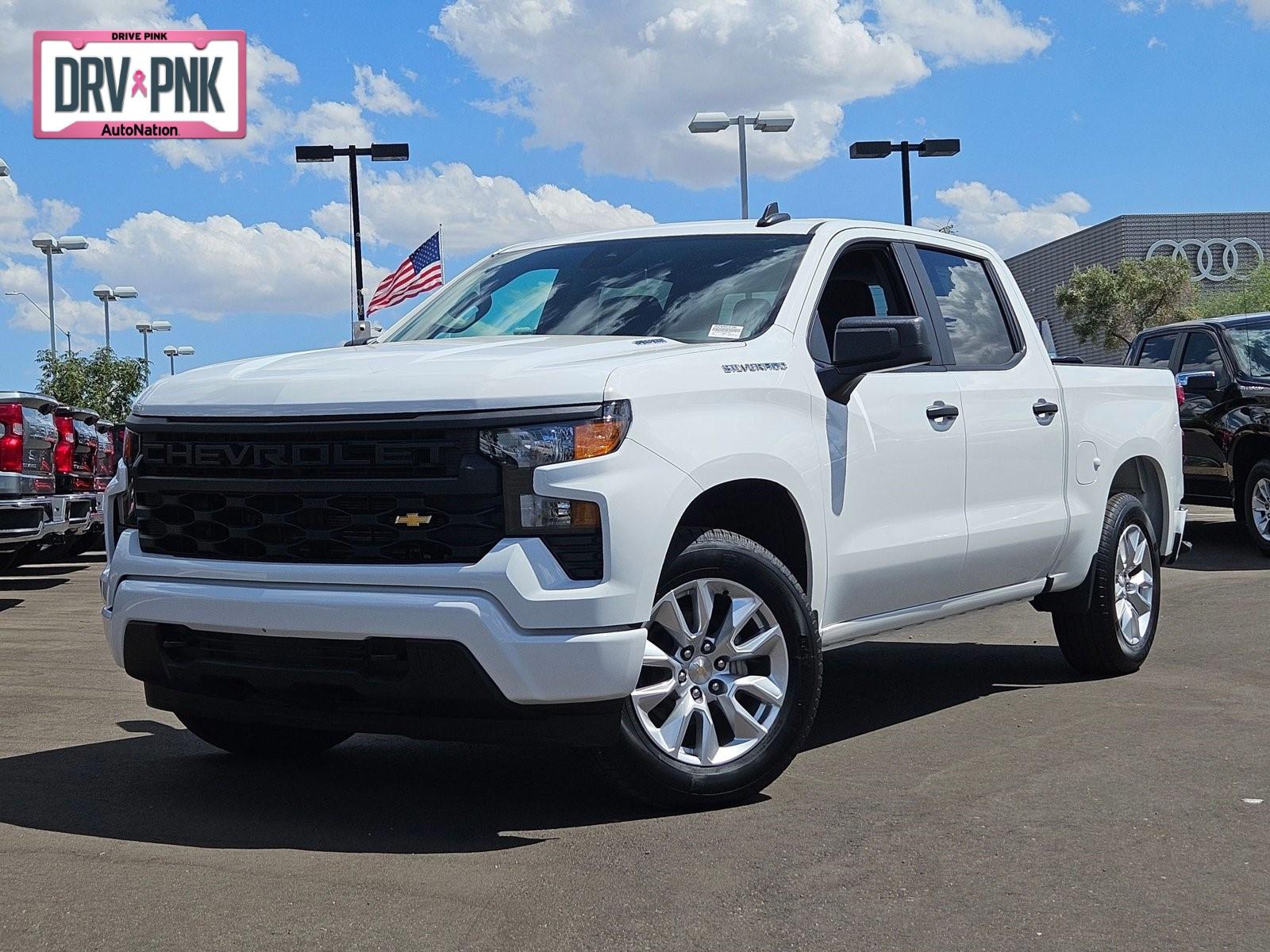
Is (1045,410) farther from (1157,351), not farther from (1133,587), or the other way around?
(1157,351)

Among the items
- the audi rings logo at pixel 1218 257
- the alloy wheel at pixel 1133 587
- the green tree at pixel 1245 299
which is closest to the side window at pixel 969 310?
the alloy wheel at pixel 1133 587

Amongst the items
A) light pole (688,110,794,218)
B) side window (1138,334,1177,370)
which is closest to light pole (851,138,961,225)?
light pole (688,110,794,218)

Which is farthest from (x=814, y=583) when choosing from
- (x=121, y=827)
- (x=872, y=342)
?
(x=121, y=827)

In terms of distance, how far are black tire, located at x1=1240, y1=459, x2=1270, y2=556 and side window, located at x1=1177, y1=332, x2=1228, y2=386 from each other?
857 millimetres

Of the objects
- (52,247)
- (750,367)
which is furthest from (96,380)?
(750,367)

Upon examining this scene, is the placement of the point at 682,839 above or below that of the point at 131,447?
below

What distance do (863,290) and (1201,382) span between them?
8.31 meters

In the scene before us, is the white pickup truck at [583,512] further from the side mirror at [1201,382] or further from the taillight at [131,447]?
the side mirror at [1201,382]

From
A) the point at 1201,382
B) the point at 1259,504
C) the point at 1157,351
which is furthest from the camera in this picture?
the point at 1157,351

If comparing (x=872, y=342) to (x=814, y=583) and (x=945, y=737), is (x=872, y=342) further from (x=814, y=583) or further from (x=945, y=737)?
(x=945, y=737)

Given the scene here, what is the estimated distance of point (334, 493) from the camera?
4.69 m

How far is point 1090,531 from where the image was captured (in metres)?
7.34

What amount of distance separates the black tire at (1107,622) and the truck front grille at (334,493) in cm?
Answer: 384

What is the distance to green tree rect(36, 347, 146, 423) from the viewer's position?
40.2m
